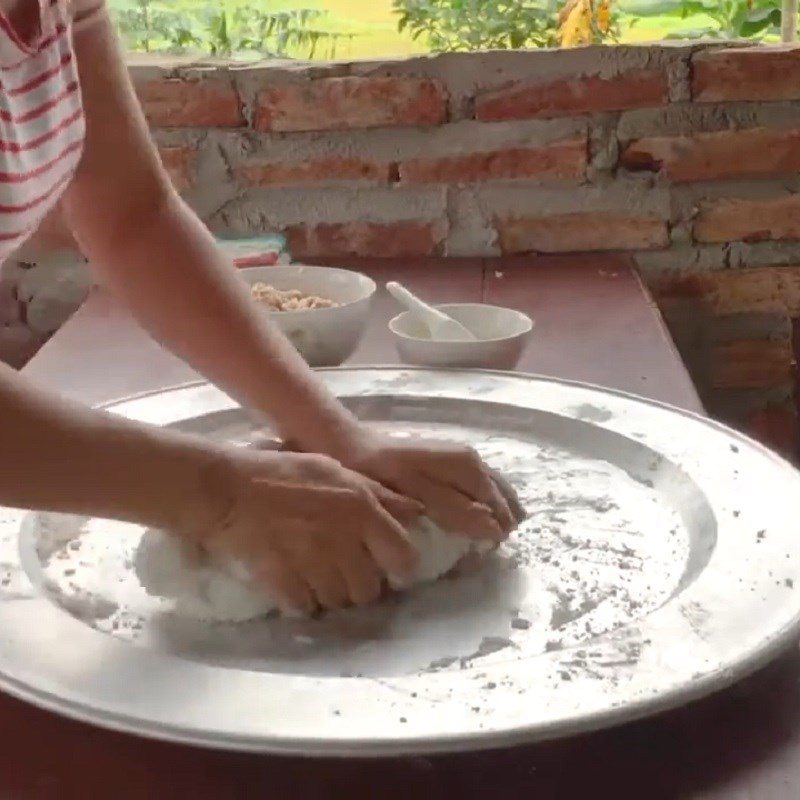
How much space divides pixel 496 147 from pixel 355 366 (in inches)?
21.5

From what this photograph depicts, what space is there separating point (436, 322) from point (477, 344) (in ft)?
0.28

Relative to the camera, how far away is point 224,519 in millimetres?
628

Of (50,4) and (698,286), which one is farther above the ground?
(50,4)

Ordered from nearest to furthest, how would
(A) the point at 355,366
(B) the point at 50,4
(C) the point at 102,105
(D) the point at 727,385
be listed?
(B) the point at 50,4, (C) the point at 102,105, (A) the point at 355,366, (D) the point at 727,385

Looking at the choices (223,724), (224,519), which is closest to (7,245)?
(224,519)

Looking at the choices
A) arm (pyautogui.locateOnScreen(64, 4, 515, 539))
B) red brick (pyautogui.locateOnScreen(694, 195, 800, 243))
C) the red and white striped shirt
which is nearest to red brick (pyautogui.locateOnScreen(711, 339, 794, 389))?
red brick (pyautogui.locateOnScreen(694, 195, 800, 243))

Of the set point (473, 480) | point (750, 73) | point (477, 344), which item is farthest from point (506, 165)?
point (473, 480)

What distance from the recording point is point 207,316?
2.73 feet

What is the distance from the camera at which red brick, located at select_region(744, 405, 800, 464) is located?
1.53m

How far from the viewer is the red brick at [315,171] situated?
146cm

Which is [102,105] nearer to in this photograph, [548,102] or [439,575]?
[439,575]

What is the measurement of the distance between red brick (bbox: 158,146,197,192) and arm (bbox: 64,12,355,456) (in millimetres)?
602

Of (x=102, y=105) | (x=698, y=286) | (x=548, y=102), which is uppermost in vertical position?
(x=102, y=105)

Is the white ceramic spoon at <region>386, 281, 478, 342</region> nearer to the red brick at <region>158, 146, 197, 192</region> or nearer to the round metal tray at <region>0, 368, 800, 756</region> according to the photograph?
the round metal tray at <region>0, 368, 800, 756</region>
